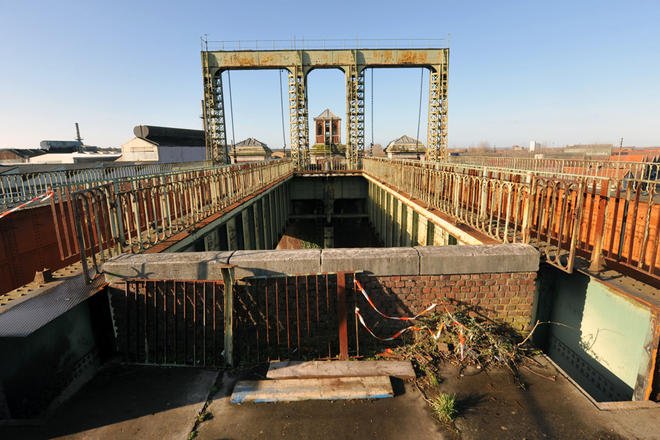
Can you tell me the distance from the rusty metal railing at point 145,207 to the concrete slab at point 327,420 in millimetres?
3013

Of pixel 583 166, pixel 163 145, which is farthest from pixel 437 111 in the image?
pixel 163 145

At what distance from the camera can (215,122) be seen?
1193 inches

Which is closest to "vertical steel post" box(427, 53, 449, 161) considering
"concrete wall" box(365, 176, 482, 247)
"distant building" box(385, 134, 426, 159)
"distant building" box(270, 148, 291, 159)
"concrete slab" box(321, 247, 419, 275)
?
"distant building" box(385, 134, 426, 159)

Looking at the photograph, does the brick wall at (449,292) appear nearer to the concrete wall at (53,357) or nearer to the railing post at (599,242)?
the railing post at (599,242)

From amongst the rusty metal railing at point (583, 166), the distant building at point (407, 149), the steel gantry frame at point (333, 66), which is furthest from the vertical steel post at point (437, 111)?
the distant building at point (407, 149)

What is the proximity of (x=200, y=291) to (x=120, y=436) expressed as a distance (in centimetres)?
191

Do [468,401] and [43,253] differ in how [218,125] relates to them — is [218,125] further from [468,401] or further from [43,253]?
[468,401]

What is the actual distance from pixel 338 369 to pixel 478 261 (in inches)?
100

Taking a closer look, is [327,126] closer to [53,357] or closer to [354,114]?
[354,114]

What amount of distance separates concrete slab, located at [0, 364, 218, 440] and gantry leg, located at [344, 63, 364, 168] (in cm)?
2503

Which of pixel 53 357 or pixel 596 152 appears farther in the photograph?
pixel 596 152

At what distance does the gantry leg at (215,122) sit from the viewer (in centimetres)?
2904

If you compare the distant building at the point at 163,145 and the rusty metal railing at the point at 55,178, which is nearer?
the rusty metal railing at the point at 55,178

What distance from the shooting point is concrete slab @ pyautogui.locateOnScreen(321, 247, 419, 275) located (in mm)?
4984
